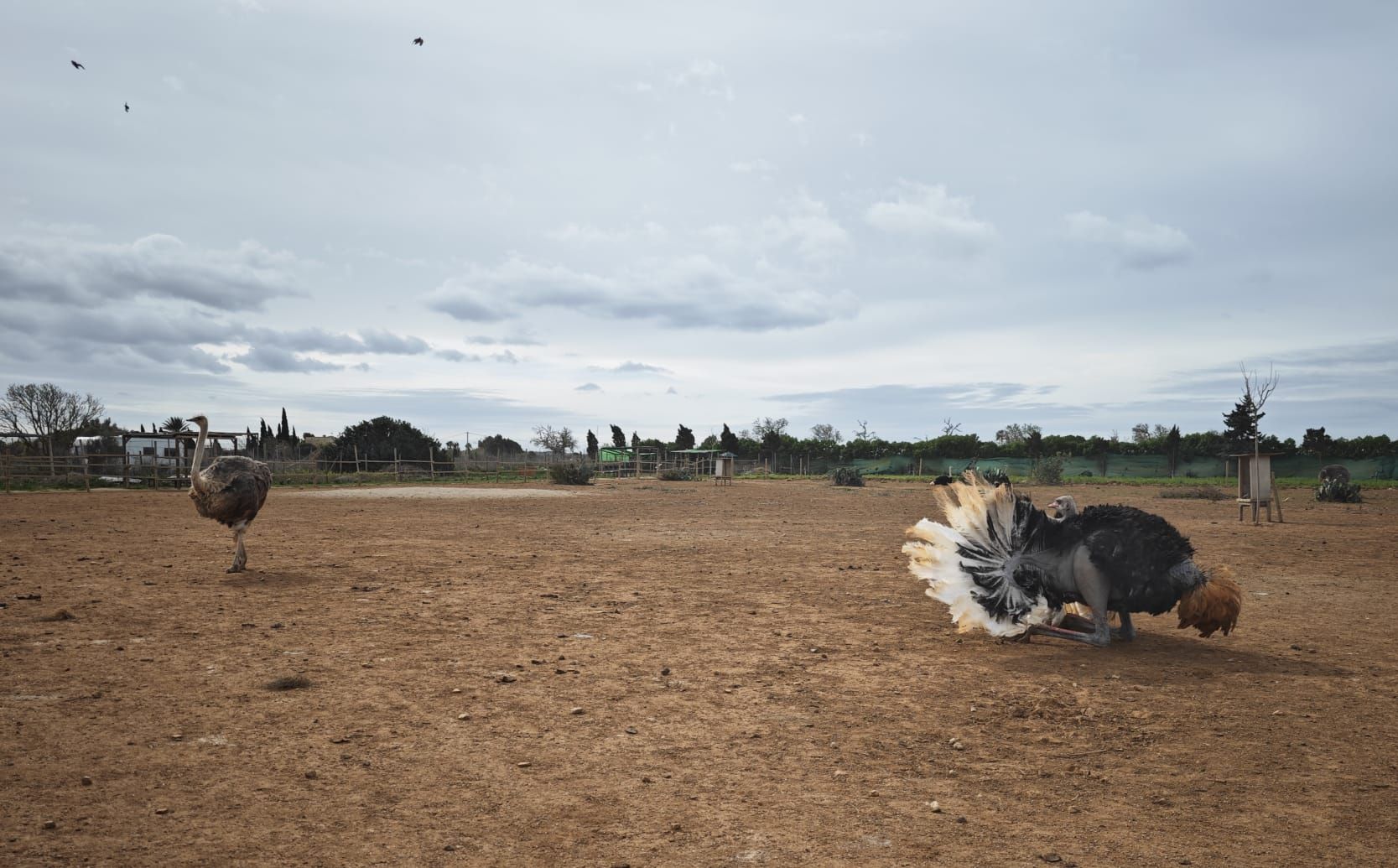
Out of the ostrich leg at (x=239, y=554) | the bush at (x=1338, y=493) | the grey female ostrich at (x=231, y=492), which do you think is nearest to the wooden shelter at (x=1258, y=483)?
the bush at (x=1338, y=493)

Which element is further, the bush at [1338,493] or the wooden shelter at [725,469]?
the wooden shelter at [725,469]

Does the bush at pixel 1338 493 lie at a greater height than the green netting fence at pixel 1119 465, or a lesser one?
lesser

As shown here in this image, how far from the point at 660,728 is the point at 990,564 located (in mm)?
3689

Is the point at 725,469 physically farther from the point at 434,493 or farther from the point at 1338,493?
the point at 1338,493

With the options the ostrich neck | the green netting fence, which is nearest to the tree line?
the green netting fence

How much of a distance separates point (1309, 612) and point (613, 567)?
834cm

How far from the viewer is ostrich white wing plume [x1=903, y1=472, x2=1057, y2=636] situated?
7391 millimetres

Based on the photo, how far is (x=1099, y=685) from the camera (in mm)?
6203

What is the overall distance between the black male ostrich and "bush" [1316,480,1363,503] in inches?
1101

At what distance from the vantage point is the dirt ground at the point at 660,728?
374cm

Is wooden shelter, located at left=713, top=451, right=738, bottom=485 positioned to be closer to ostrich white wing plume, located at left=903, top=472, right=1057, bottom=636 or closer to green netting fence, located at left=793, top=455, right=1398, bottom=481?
green netting fence, located at left=793, top=455, right=1398, bottom=481

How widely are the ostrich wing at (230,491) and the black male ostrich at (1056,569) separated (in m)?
8.30

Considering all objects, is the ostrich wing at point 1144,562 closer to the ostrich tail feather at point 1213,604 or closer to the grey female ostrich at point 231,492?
the ostrich tail feather at point 1213,604

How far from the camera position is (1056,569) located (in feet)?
24.0
